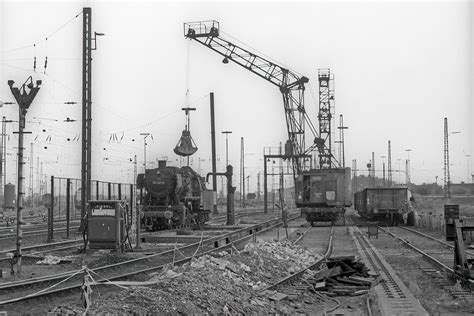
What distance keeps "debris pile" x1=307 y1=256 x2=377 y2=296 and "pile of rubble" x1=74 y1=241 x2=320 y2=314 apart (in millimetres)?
1220

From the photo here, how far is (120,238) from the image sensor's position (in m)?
18.6

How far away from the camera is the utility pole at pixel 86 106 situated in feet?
86.8

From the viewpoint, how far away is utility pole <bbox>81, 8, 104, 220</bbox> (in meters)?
26.5

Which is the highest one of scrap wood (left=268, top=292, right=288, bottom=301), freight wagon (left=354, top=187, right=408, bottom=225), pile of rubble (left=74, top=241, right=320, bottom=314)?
freight wagon (left=354, top=187, right=408, bottom=225)

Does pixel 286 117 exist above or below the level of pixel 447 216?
above

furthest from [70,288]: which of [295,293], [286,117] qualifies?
[286,117]

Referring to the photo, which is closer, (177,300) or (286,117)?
(177,300)

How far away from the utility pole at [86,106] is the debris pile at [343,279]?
50.1ft

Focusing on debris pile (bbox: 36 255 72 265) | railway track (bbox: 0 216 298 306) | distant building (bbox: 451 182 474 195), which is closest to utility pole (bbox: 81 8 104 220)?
railway track (bbox: 0 216 298 306)

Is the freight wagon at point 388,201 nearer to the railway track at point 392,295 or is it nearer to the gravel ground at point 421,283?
the gravel ground at point 421,283

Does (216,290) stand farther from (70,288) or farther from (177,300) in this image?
(70,288)

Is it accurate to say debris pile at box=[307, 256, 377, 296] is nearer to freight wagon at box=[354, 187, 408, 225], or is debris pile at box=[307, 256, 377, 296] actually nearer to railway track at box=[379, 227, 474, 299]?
railway track at box=[379, 227, 474, 299]

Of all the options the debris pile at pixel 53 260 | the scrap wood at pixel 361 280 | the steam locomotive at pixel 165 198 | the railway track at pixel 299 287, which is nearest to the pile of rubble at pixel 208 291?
the railway track at pixel 299 287

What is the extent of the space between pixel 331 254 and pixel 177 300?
38.9 feet
